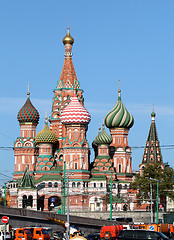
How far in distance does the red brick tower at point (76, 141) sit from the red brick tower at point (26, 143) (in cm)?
863

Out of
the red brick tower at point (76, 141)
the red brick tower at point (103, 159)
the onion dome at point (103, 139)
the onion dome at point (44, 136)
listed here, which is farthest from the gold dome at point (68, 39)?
the onion dome at point (103, 139)

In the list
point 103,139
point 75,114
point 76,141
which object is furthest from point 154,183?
point 75,114

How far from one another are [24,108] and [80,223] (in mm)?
49436

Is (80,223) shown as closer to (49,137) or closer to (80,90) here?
(49,137)

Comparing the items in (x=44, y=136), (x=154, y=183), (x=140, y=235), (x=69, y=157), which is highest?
(x=44, y=136)

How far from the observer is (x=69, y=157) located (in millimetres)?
108000

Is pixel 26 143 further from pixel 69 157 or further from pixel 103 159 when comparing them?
pixel 103 159

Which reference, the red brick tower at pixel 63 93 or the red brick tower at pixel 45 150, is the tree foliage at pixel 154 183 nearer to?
the red brick tower at pixel 45 150

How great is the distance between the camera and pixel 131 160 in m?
118

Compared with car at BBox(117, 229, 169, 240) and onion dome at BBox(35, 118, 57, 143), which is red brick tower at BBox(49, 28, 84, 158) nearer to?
onion dome at BBox(35, 118, 57, 143)

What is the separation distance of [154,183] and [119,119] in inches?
767

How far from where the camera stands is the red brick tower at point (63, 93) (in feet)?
386

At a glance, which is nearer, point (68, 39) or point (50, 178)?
point (50, 178)

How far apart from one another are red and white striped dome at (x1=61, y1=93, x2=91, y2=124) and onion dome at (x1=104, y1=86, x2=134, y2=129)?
315 inches
